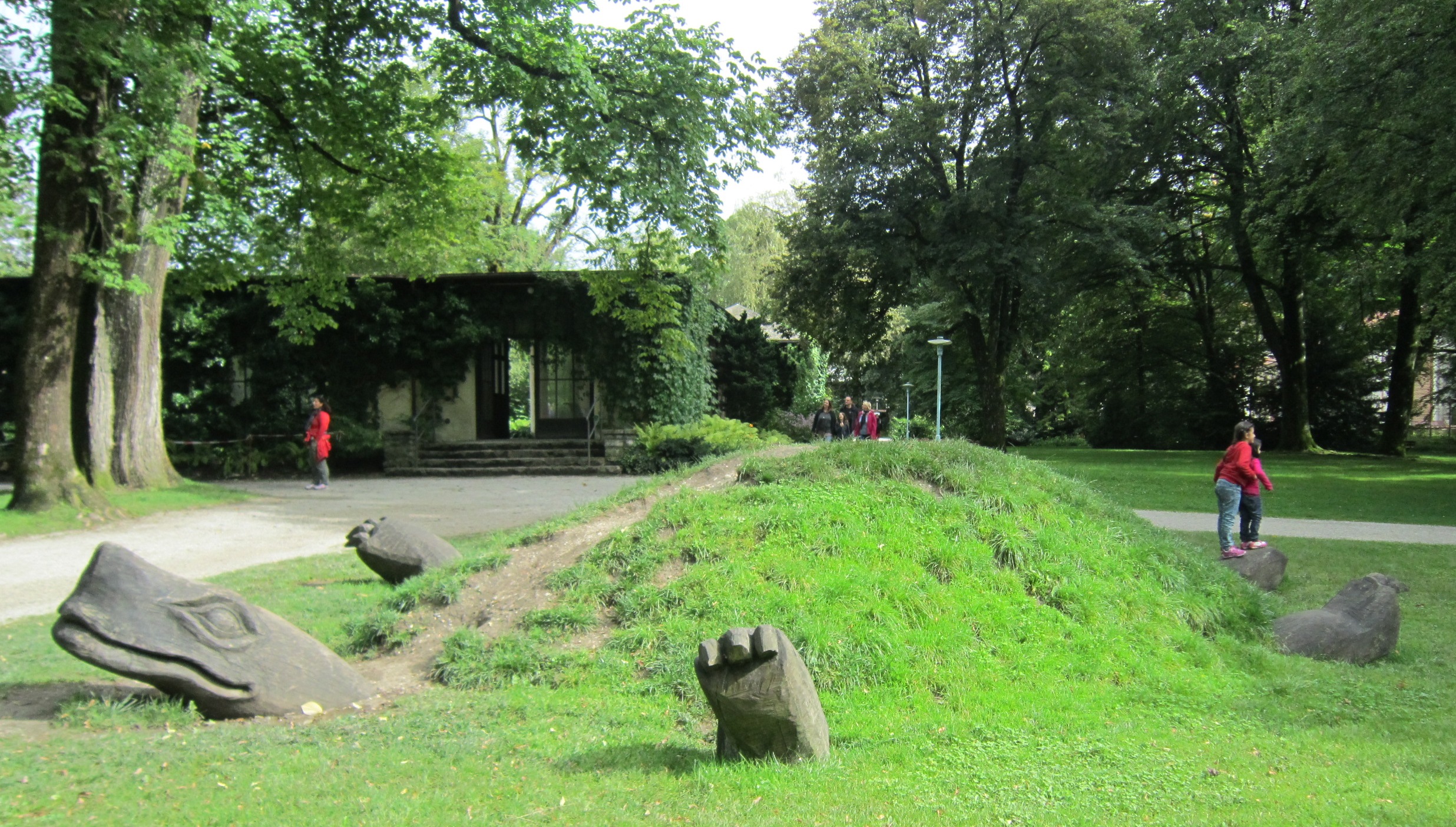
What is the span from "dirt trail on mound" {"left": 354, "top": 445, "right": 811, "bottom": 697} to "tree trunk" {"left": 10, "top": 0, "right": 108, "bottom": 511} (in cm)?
964

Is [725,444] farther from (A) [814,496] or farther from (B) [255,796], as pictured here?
(B) [255,796]

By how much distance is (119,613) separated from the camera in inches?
195

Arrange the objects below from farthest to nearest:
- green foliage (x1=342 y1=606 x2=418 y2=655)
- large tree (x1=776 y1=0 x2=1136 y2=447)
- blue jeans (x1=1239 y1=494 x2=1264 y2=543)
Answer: large tree (x1=776 y1=0 x2=1136 y2=447)
blue jeans (x1=1239 y1=494 x2=1264 y2=543)
green foliage (x1=342 y1=606 x2=418 y2=655)

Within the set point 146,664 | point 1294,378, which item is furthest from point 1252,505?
point 1294,378

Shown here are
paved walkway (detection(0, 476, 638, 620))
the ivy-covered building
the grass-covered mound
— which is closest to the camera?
the grass-covered mound

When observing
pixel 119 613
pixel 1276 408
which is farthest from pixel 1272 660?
pixel 1276 408

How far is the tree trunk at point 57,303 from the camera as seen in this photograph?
44.7 feet

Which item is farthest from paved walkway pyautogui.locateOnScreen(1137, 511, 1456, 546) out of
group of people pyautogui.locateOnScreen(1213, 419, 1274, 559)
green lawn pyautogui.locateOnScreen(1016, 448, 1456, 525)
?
group of people pyautogui.locateOnScreen(1213, 419, 1274, 559)

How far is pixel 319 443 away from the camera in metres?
20.0

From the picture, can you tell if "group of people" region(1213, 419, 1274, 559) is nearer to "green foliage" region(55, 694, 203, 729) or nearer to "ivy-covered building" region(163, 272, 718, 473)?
"green foliage" region(55, 694, 203, 729)

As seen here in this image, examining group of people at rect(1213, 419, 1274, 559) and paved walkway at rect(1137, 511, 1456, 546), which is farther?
paved walkway at rect(1137, 511, 1456, 546)

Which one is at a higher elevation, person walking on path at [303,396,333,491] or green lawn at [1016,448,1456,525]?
person walking on path at [303,396,333,491]

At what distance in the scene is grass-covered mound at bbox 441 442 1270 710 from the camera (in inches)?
239

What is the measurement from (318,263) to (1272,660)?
18.5 meters
